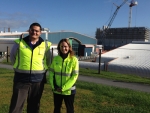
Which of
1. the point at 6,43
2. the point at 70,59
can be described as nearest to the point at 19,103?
the point at 70,59

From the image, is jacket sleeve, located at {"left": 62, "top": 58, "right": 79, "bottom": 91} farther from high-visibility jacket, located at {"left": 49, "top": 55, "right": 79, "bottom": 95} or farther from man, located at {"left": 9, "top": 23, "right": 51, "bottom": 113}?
man, located at {"left": 9, "top": 23, "right": 51, "bottom": 113}

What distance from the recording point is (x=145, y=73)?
1866cm

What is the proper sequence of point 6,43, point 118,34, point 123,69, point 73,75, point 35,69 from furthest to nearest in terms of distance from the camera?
point 118,34 < point 6,43 < point 123,69 < point 73,75 < point 35,69

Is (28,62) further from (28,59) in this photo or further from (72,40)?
(72,40)

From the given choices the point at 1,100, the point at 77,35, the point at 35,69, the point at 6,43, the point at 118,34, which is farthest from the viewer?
the point at 118,34

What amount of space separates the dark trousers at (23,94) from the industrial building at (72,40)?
1248 inches

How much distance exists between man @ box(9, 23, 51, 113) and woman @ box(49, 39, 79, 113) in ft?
0.92

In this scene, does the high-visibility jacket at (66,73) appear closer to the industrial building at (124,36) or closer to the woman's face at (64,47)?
the woman's face at (64,47)

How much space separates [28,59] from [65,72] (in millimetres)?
751

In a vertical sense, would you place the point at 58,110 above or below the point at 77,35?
below

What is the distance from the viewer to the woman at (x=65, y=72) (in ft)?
11.9

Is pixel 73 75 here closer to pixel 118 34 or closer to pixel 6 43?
pixel 6 43

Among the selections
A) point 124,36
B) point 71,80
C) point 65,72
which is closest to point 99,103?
point 71,80

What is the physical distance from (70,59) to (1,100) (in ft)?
10.6
